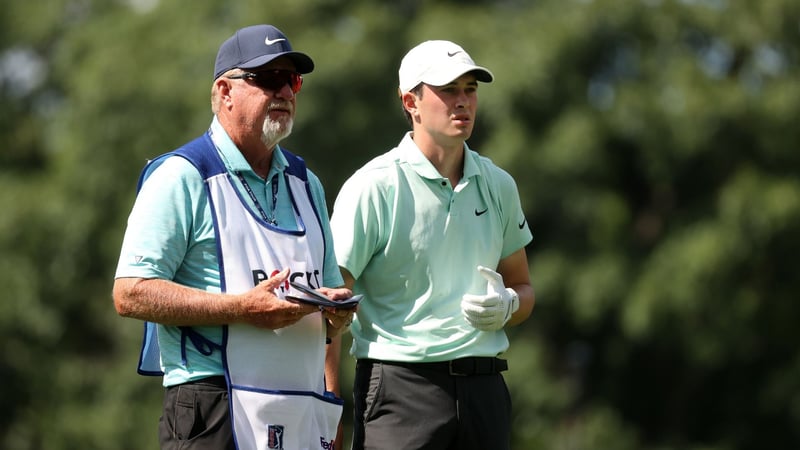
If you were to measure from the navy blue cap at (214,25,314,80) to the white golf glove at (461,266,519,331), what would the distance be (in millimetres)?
1153

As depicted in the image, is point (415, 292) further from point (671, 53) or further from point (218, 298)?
point (671, 53)

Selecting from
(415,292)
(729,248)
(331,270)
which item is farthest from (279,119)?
(729,248)

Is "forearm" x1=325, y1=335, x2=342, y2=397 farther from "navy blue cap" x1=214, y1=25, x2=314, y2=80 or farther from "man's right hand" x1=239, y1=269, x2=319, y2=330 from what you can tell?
"navy blue cap" x1=214, y1=25, x2=314, y2=80

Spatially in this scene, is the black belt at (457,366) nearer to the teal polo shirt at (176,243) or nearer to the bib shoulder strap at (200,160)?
the teal polo shirt at (176,243)

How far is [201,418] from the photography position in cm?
488

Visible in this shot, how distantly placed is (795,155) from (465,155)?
631 inches

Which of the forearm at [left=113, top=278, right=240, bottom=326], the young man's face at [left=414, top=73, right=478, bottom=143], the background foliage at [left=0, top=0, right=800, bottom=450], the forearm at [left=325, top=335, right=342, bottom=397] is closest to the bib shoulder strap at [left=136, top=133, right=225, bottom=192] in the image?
the forearm at [left=113, top=278, right=240, bottom=326]

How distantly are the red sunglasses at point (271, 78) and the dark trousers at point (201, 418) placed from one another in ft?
3.54

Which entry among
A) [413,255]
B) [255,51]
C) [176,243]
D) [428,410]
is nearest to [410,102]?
[413,255]

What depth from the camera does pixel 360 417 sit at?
5.89 metres

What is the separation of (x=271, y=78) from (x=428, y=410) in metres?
1.52

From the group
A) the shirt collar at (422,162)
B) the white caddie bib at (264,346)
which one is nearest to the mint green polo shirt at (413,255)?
the shirt collar at (422,162)

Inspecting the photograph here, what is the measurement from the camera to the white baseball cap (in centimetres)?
590

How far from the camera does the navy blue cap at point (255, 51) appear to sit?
5145 millimetres
